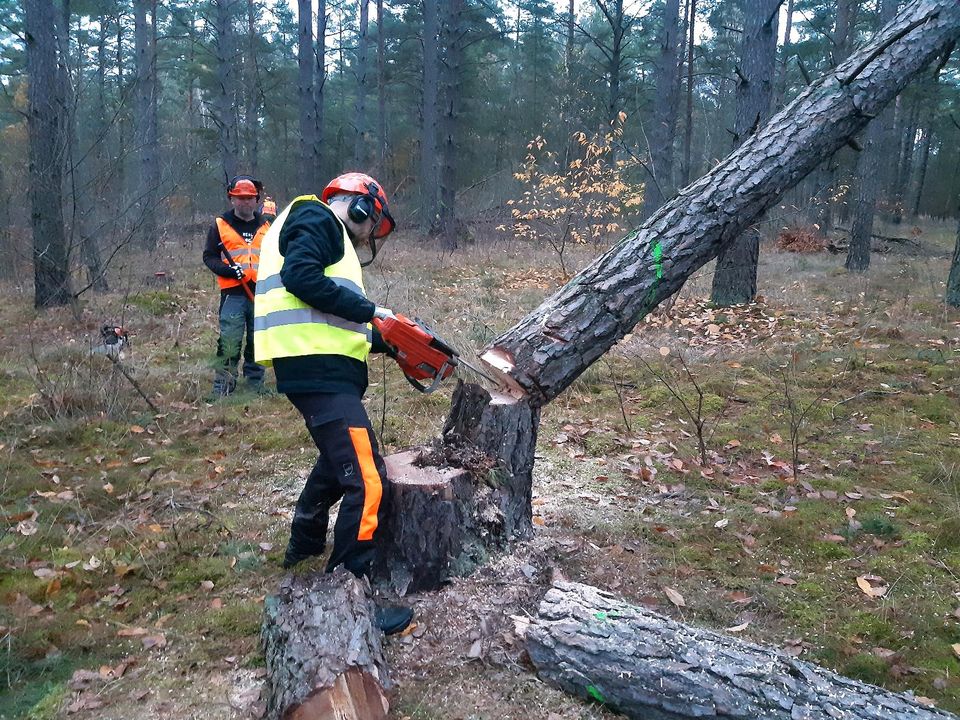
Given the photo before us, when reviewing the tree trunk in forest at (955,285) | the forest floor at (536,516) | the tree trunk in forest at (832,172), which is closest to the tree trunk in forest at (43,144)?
the forest floor at (536,516)

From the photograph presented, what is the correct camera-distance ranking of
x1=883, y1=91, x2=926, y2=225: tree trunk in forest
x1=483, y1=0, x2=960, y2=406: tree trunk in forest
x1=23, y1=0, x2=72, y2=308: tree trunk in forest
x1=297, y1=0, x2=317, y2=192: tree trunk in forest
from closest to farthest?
x1=483, y1=0, x2=960, y2=406: tree trunk in forest
x1=23, y1=0, x2=72, y2=308: tree trunk in forest
x1=297, y1=0, x2=317, y2=192: tree trunk in forest
x1=883, y1=91, x2=926, y2=225: tree trunk in forest

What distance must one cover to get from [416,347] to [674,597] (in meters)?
1.80

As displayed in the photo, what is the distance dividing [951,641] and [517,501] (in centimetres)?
206

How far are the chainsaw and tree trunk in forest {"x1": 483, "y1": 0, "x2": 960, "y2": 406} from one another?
0.45 metres

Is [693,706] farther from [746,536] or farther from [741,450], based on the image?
[741,450]

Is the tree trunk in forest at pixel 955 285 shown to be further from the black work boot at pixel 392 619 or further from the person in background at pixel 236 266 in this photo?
the black work boot at pixel 392 619

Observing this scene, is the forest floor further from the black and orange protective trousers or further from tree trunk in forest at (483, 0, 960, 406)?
tree trunk in forest at (483, 0, 960, 406)

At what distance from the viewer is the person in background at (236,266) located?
617 centimetres

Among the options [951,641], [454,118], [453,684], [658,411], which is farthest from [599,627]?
[454,118]

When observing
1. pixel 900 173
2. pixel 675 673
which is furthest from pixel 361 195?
pixel 900 173

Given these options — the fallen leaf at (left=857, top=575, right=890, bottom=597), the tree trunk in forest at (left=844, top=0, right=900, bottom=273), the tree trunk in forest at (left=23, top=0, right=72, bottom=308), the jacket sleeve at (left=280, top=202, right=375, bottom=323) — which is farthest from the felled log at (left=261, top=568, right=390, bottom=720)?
the tree trunk in forest at (left=844, top=0, right=900, bottom=273)

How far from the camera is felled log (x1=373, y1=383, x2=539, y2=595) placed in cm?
329

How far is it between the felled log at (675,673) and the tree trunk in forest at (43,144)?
830 cm

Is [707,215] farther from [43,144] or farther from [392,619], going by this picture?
[43,144]
